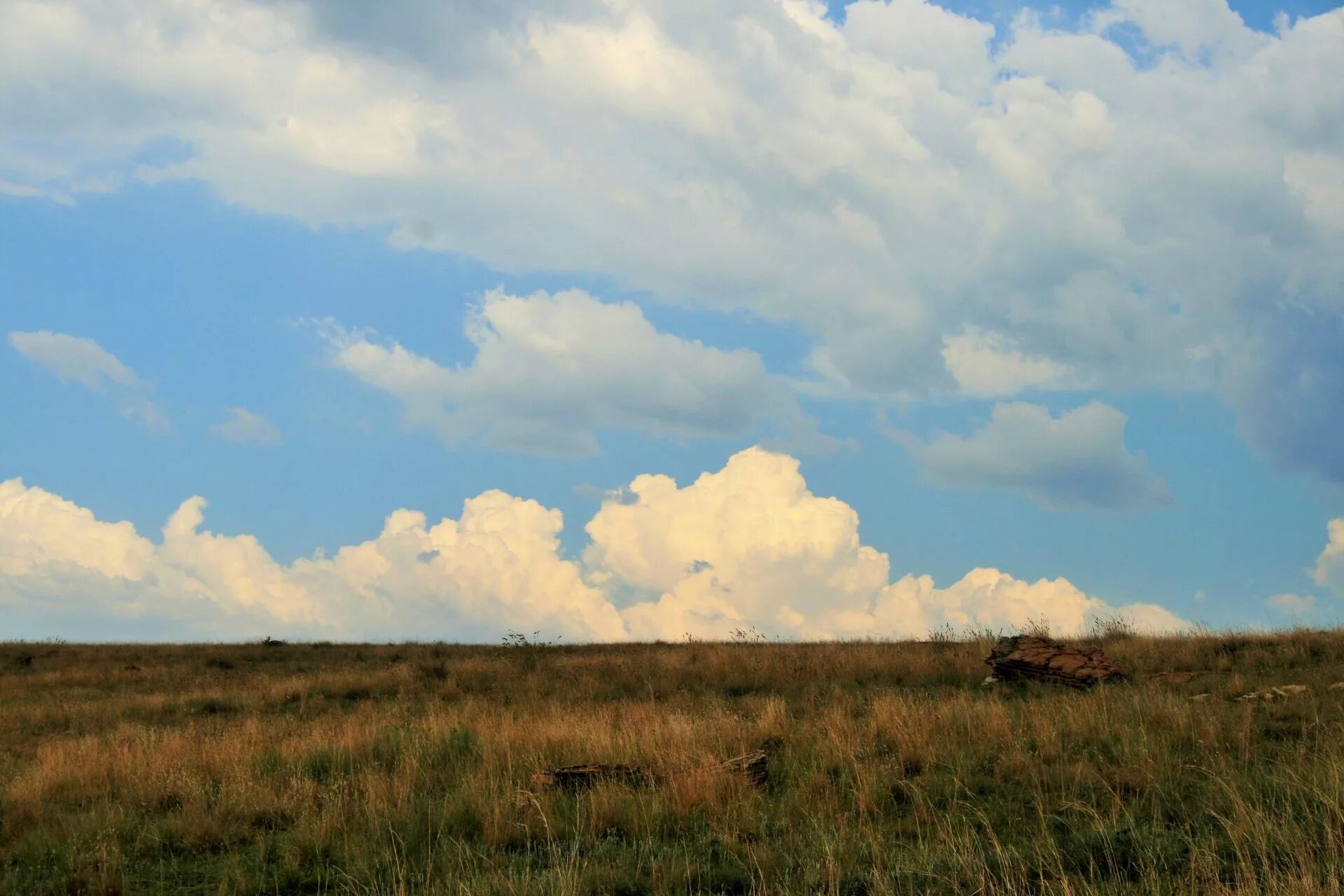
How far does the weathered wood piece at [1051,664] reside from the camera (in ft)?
55.4

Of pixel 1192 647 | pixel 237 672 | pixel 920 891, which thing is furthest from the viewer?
pixel 237 672

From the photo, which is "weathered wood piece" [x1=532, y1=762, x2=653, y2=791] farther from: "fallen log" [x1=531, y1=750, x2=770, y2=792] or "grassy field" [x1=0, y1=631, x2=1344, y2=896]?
"grassy field" [x1=0, y1=631, x2=1344, y2=896]

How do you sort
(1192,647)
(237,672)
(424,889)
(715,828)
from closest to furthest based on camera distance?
1. (424,889)
2. (715,828)
3. (1192,647)
4. (237,672)

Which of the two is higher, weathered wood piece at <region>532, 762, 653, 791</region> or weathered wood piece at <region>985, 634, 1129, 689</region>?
weathered wood piece at <region>985, 634, 1129, 689</region>

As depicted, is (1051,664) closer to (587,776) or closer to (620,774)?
(620,774)

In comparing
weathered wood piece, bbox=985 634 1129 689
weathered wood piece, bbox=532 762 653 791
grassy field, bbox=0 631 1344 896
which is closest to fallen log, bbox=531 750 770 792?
weathered wood piece, bbox=532 762 653 791

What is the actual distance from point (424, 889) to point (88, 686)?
22.2m

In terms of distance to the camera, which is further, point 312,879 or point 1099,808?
point 1099,808

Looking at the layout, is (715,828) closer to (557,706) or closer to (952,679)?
(557,706)

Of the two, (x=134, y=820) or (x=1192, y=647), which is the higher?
(x=1192, y=647)

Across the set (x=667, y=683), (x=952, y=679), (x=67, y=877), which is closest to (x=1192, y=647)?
(x=952, y=679)

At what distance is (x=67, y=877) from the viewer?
26.5 ft

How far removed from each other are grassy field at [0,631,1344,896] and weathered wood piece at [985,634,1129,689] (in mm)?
716

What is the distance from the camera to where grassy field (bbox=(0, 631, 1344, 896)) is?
23.8 feet
